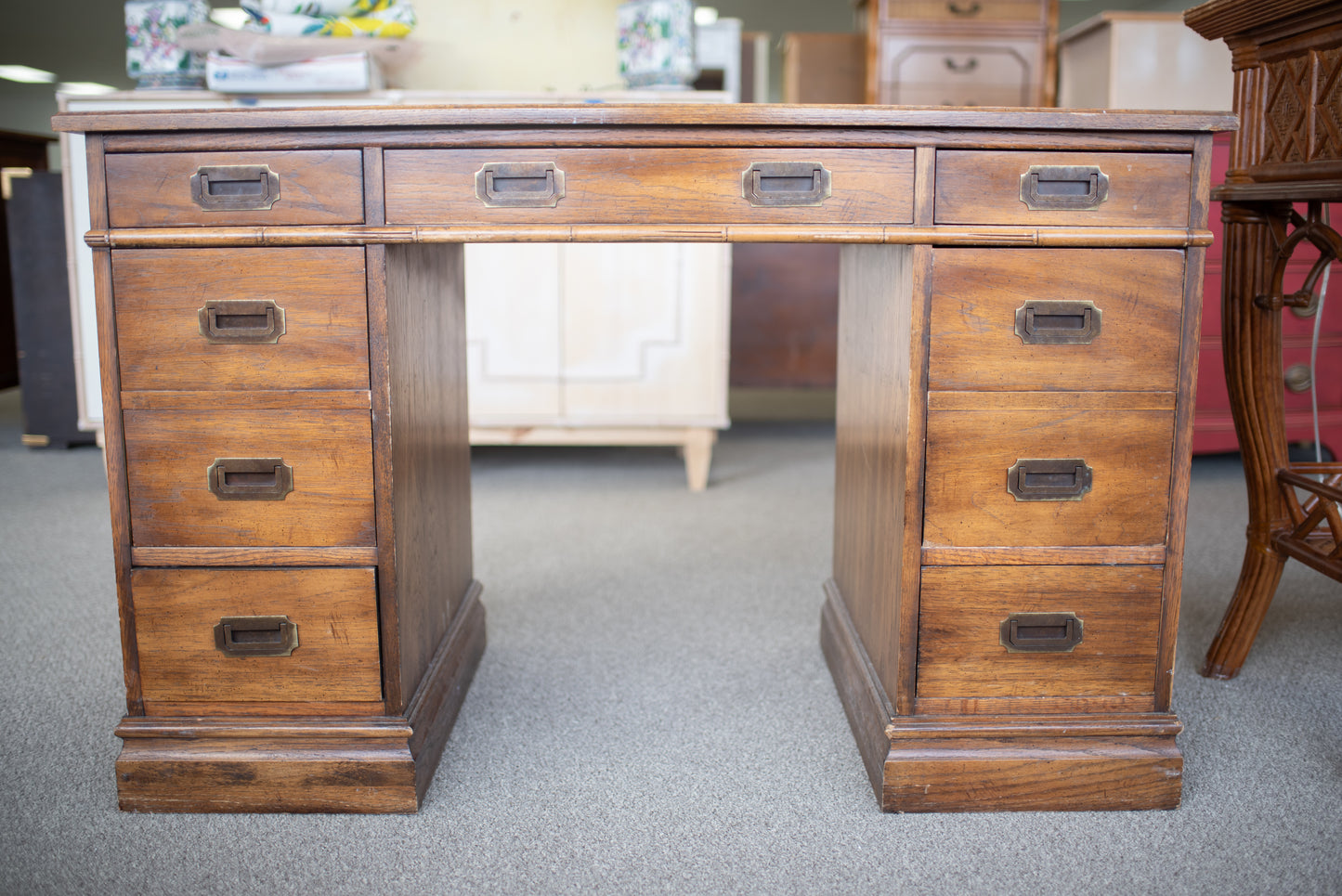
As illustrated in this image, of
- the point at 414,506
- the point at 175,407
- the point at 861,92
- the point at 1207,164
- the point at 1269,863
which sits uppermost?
the point at 861,92

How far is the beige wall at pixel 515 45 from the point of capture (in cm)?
304

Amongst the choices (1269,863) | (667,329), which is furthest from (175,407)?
(667,329)

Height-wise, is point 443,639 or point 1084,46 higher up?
point 1084,46

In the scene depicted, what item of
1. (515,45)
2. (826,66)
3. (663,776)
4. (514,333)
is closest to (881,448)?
(663,776)

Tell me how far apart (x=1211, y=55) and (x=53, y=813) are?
3495 mm

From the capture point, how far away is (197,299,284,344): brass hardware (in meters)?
1.17

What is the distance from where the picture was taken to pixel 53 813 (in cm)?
120

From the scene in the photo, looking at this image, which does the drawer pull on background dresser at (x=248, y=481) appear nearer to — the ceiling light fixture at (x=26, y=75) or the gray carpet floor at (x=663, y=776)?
the gray carpet floor at (x=663, y=776)

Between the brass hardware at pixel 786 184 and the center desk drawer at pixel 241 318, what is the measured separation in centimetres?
46

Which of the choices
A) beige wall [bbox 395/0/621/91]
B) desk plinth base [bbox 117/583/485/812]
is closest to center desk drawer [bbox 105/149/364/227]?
desk plinth base [bbox 117/583/485/812]

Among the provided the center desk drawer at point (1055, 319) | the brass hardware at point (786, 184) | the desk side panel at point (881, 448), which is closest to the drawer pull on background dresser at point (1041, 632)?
the desk side panel at point (881, 448)

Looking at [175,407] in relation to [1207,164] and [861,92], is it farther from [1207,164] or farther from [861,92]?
[861,92]

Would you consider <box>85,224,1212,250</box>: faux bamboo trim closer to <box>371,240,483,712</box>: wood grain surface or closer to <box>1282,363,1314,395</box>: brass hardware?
<box>371,240,483,712</box>: wood grain surface

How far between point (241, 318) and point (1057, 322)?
3.21 ft
